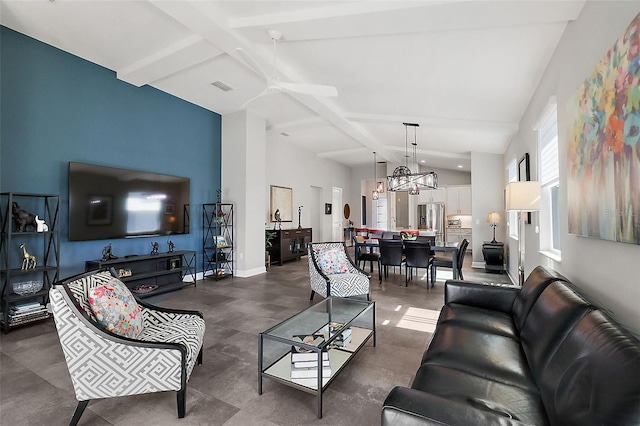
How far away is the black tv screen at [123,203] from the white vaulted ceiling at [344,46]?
1.56 m

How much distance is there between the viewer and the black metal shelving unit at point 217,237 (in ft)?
20.2

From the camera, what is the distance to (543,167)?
3637 millimetres

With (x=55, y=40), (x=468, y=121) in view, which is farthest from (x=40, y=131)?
(x=468, y=121)

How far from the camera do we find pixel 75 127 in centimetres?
A: 423

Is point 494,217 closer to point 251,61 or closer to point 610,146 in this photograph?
point 610,146

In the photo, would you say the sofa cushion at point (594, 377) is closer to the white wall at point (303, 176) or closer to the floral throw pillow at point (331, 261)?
the floral throw pillow at point (331, 261)

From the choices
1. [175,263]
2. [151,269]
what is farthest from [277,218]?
[151,269]

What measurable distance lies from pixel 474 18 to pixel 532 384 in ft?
8.82

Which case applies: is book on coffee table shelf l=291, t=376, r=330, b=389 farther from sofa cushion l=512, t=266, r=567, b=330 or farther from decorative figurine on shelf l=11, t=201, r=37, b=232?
decorative figurine on shelf l=11, t=201, r=37, b=232

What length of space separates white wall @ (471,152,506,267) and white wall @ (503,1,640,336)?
13.6 feet

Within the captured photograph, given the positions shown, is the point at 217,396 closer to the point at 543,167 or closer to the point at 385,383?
the point at 385,383

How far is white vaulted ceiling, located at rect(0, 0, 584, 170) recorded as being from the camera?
2.68m

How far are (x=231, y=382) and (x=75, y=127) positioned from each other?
4.19m

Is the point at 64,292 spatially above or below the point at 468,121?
below
